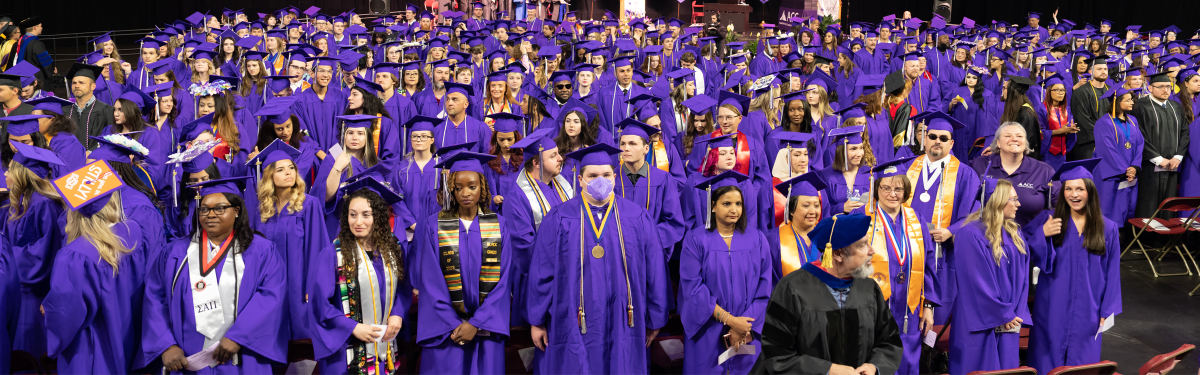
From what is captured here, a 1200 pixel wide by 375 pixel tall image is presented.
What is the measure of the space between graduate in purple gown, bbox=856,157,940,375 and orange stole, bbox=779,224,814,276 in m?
0.39

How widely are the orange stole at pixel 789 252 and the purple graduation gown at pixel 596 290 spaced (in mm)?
633

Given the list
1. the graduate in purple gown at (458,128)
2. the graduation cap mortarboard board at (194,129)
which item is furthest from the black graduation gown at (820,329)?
the graduation cap mortarboard board at (194,129)

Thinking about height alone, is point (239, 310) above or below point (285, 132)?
below

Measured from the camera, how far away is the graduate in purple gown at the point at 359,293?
400 cm

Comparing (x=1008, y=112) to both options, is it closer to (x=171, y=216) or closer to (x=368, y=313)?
(x=368, y=313)

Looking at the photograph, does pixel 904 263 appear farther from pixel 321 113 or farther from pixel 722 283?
pixel 321 113

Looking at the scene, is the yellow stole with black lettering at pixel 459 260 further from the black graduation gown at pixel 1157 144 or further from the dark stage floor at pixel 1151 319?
the black graduation gown at pixel 1157 144

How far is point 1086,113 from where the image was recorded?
9.11 meters

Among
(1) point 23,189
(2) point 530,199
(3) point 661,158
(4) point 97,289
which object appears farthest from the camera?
(3) point 661,158

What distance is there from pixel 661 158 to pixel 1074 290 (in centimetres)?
273

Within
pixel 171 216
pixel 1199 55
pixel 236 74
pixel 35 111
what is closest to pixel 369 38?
pixel 236 74

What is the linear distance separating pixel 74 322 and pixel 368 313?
124cm

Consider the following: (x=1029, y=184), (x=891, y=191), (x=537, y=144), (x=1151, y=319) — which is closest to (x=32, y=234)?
(x=537, y=144)

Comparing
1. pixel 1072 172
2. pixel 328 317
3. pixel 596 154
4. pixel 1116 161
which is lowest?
pixel 328 317
